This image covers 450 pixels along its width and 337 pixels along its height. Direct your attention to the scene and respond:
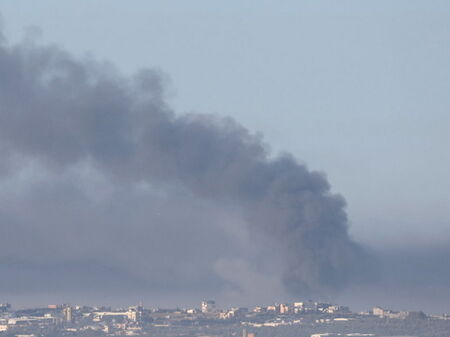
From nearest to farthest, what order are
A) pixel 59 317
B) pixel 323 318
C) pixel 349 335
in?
pixel 349 335
pixel 323 318
pixel 59 317

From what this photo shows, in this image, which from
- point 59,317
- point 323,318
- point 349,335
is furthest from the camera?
point 59,317

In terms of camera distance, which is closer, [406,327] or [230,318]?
[406,327]

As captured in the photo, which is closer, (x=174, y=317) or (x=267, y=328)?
(x=267, y=328)

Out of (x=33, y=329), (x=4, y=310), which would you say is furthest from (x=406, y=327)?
(x=4, y=310)

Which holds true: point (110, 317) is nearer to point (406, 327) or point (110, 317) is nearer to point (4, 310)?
point (4, 310)

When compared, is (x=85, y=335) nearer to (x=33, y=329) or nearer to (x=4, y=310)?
(x=33, y=329)

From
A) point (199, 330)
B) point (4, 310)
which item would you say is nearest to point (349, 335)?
point (199, 330)
